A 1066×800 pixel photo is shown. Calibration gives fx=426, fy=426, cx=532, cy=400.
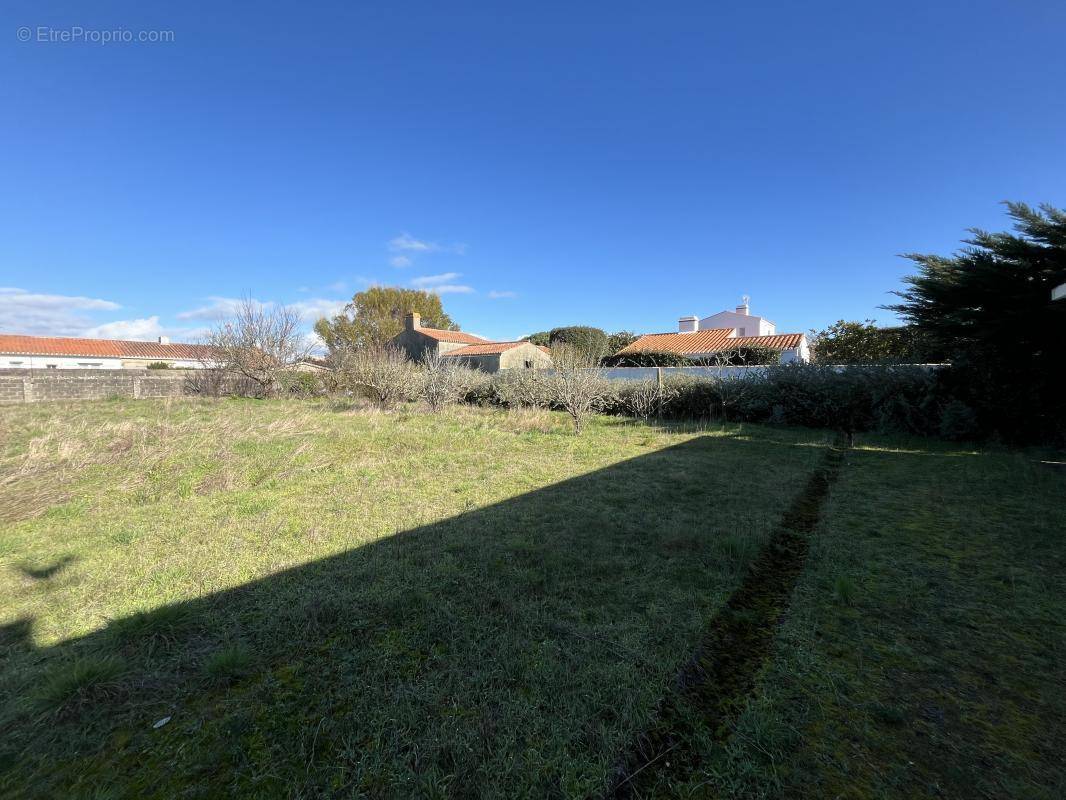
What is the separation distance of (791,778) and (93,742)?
265 cm

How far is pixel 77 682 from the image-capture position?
1.94 metres

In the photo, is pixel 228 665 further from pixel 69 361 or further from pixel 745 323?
pixel 69 361

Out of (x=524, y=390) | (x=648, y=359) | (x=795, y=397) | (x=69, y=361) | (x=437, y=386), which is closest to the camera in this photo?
(x=795, y=397)

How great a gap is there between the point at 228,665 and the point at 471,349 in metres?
28.3

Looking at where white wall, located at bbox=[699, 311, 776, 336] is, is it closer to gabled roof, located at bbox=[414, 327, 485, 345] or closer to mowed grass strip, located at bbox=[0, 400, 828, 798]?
gabled roof, located at bbox=[414, 327, 485, 345]

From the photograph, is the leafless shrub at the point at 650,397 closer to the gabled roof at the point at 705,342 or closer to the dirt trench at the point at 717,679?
the gabled roof at the point at 705,342

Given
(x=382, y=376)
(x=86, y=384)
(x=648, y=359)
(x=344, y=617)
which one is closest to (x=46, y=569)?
(x=344, y=617)

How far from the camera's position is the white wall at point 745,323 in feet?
103

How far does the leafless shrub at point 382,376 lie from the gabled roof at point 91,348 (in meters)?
22.0

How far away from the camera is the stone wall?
14133 mm

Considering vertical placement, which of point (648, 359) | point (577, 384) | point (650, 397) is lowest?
point (650, 397)

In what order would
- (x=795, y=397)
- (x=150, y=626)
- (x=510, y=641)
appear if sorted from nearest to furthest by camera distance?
1. (x=510, y=641)
2. (x=150, y=626)
3. (x=795, y=397)

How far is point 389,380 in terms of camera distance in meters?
12.4

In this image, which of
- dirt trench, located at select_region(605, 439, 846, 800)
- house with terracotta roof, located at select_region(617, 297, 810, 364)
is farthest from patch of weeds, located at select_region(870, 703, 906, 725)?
house with terracotta roof, located at select_region(617, 297, 810, 364)
